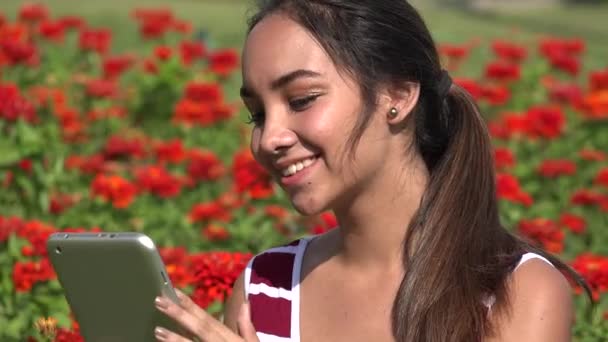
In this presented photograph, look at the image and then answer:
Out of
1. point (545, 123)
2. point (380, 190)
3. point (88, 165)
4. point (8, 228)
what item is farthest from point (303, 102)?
point (545, 123)

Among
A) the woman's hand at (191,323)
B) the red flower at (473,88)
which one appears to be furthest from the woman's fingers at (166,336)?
the red flower at (473,88)

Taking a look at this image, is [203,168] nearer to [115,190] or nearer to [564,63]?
[115,190]

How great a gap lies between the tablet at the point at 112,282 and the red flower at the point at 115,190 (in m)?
2.14

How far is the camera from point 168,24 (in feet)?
24.6

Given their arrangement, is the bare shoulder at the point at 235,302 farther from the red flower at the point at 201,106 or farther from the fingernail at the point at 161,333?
the red flower at the point at 201,106

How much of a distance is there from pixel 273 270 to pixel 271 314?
0.11 meters

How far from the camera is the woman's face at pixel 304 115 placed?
266 cm

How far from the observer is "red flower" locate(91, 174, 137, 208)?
481 cm

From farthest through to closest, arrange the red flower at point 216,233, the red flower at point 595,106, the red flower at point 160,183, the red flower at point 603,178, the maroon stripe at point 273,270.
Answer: the red flower at point 595,106
the red flower at point 603,178
the red flower at point 160,183
the red flower at point 216,233
the maroon stripe at point 273,270

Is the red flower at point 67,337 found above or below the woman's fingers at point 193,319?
below

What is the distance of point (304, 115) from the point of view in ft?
8.71

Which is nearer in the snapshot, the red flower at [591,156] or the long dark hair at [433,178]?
the long dark hair at [433,178]

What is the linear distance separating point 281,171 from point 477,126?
0.44m

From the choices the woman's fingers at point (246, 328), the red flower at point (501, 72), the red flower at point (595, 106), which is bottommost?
the red flower at point (595, 106)
